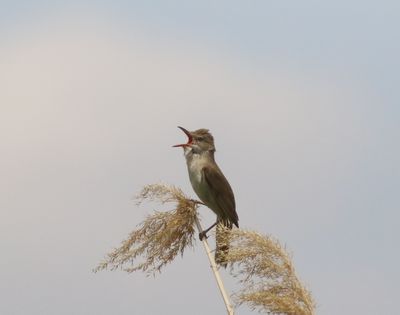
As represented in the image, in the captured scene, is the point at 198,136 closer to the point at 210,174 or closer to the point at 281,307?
the point at 210,174

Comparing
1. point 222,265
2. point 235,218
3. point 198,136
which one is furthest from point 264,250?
point 198,136

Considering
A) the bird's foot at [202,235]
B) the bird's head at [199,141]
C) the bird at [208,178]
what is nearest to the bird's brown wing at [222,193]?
the bird at [208,178]

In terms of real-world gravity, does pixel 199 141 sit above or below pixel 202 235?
above

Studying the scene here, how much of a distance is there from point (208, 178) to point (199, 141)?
20.8 inches

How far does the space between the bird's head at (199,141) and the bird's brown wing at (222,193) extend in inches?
11.2

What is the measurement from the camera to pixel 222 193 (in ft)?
29.3

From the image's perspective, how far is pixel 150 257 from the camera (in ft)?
19.1

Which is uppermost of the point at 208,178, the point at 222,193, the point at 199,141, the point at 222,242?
the point at 199,141

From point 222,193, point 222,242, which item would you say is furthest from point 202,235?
point 222,193

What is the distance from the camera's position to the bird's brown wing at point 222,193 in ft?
28.7

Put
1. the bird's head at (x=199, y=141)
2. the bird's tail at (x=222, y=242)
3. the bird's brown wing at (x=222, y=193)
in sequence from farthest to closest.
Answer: the bird's head at (x=199, y=141)
the bird's brown wing at (x=222, y=193)
the bird's tail at (x=222, y=242)

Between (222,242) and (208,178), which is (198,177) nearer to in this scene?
(208,178)

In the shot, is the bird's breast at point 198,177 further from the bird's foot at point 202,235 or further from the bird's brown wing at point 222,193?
the bird's foot at point 202,235

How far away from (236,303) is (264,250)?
42cm
